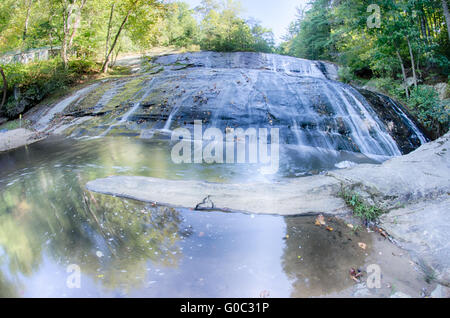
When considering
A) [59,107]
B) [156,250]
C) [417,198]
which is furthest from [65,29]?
[417,198]

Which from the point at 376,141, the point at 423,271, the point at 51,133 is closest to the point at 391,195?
the point at 423,271

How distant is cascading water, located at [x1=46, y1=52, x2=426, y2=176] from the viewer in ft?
23.9

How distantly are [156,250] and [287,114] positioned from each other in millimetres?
6775

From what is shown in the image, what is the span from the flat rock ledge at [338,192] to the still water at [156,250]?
0.73ft

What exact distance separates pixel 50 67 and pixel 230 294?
1614 centimetres

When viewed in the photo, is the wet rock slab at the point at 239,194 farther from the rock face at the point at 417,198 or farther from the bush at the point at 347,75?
the bush at the point at 347,75

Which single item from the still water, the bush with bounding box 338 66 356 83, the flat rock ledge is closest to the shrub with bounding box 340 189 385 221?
the flat rock ledge

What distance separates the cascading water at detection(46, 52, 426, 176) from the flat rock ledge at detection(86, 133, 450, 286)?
→ 1.76m

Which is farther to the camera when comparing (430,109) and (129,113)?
(129,113)

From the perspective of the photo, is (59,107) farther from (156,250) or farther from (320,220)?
(320,220)

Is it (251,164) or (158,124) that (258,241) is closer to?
(251,164)

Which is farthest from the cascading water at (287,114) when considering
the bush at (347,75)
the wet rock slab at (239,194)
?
the bush at (347,75)

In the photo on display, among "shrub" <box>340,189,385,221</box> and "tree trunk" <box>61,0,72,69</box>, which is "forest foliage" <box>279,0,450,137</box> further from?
"tree trunk" <box>61,0,72,69</box>

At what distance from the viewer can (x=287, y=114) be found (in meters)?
8.48
